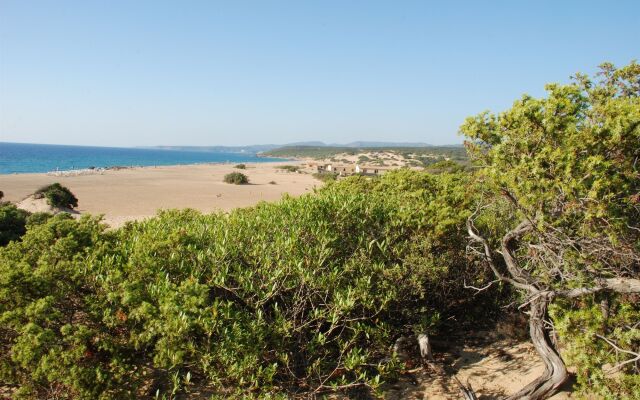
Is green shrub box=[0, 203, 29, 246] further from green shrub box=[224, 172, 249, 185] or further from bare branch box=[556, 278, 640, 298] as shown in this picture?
green shrub box=[224, 172, 249, 185]

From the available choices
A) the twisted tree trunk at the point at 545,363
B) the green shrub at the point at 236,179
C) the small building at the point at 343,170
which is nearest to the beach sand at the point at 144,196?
the green shrub at the point at 236,179

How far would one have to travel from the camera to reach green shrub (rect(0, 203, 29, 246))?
11844 millimetres

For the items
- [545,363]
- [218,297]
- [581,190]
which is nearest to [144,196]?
[218,297]

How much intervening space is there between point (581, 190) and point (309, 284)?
3423 millimetres

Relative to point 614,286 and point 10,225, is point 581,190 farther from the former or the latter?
point 10,225

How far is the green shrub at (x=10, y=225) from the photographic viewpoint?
1184cm

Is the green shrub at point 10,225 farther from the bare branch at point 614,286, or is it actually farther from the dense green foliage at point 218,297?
the bare branch at point 614,286

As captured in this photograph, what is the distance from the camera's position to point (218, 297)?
4.82 m

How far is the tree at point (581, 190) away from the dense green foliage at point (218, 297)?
71.5 inches

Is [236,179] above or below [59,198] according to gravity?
below

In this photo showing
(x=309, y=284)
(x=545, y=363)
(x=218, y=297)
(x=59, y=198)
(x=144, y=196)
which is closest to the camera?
(x=218, y=297)

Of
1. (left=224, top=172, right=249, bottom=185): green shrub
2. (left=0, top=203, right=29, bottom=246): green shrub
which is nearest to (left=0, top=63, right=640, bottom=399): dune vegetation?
(left=0, top=203, right=29, bottom=246): green shrub

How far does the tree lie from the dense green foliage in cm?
182

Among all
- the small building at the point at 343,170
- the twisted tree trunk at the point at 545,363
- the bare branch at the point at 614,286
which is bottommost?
the twisted tree trunk at the point at 545,363
